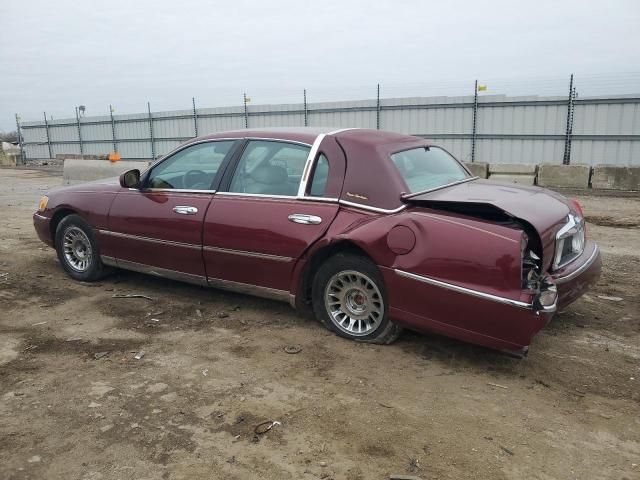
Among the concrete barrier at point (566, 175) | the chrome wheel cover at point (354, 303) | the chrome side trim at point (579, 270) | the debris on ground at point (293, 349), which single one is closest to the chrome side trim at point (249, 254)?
the chrome wheel cover at point (354, 303)

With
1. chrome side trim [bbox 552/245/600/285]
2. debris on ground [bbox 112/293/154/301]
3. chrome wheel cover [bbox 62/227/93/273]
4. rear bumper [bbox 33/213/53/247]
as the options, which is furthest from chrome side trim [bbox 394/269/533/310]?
rear bumper [bbox 33/213/53/247]

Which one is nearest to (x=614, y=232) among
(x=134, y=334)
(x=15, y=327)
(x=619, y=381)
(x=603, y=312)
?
(x=603, y=312)

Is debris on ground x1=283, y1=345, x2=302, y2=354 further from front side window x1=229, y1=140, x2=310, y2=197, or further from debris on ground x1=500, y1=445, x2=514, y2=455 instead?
debris on ground x1=500, y1=445, x2=514, y2=455

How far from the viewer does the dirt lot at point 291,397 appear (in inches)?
108

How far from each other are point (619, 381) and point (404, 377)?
4.54ft

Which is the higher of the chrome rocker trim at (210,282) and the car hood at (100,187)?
the car hood at (100,187)

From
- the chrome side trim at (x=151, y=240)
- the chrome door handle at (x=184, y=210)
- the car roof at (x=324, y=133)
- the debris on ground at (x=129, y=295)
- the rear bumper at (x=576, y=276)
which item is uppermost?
the car roof at (x=324, y=133)

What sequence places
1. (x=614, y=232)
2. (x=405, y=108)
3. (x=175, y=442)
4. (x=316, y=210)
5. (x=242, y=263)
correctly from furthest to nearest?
(x=405, y=108)
(x=614, y=232)
(x=242, y=263)
(x=316, y=210)
(x=175, y=442)

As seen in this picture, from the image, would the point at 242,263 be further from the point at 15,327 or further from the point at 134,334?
the point at 15,327

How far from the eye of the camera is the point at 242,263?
4.55 m

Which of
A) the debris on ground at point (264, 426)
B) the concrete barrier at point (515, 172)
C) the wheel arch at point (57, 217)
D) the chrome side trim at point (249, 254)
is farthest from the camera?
the concrete barrier at point (515, 172)

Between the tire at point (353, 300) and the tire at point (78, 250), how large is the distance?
262 cm

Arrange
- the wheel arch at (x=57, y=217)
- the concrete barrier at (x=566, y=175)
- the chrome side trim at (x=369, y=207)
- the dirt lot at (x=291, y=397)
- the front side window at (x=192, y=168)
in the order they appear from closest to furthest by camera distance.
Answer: the dirt lot at (x=291, y=397), the chrome side trim at (x=369, y=207), the front side window at (x=192, y=168), the wheel arch at (x=57, y=217), the concrete barrier at (x=566, y=175)

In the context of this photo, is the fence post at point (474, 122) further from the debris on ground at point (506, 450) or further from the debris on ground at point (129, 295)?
the debris on ground at point (506, 450)
